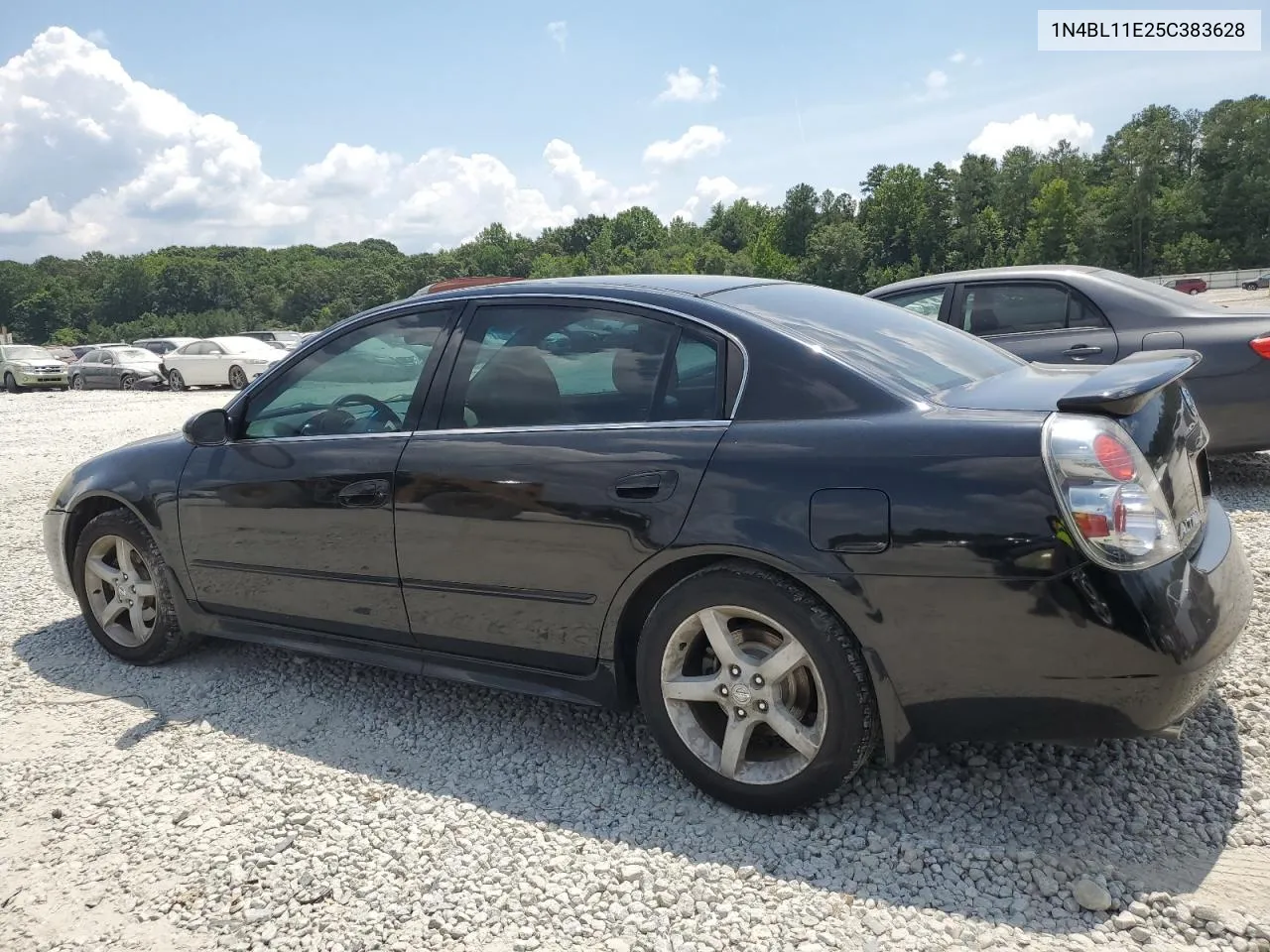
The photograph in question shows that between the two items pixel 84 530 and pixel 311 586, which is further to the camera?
pixel 84 530

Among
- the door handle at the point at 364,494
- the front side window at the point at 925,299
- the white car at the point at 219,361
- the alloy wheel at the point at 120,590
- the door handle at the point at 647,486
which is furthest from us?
the white car at the point at 219,361

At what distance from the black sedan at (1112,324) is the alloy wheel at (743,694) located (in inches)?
163

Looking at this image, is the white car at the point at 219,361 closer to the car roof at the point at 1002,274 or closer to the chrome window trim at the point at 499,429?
the car roof at the point at 1002,274

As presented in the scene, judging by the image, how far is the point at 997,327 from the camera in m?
6.44

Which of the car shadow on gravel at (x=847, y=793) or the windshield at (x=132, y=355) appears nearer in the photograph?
the car shadow on gravel at (x=847, y=793)

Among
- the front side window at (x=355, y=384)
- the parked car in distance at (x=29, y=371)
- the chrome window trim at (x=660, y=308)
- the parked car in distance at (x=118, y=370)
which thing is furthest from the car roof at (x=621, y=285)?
the parked car in distance at (x=29, y=371)

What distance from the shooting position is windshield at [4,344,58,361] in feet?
96.2

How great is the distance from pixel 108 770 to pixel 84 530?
1.49m

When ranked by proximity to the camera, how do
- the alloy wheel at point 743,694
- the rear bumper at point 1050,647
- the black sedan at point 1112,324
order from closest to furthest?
the rear bumper at point 1050,647
the alloy wheel at point 743,694
the black sedan at point 1112,324

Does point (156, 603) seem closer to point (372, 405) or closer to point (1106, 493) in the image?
point (372, 405)

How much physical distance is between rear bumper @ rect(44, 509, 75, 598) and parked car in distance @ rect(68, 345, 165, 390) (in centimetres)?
2487

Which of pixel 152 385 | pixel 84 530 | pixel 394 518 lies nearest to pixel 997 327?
pixel 394 518

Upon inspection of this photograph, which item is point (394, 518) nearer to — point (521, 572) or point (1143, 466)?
point (521, 572)

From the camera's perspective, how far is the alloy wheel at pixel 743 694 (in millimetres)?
2713
